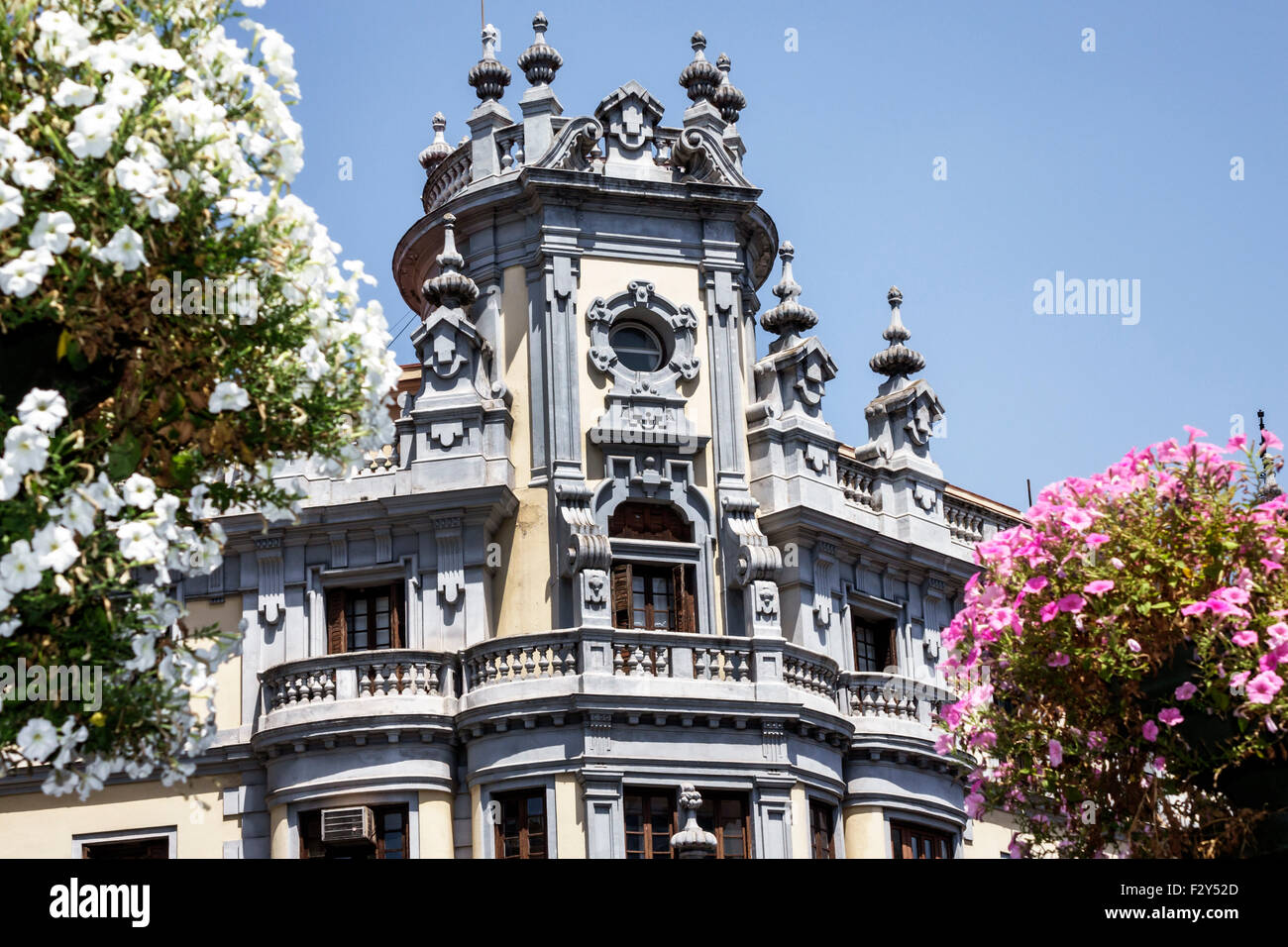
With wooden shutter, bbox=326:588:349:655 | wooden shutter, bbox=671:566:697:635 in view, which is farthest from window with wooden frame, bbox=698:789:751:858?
wooden shutter, bbox=326:588:349:655

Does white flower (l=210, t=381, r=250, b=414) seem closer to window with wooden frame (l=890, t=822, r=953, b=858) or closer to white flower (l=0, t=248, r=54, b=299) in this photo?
white flower (l=0, t=248, r=54, b=299)

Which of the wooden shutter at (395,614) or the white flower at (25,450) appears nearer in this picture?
the white flower at (25,450)

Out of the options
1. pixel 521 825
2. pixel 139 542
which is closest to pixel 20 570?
pixel 139 542

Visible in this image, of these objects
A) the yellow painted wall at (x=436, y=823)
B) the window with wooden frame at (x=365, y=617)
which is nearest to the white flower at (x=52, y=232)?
the yellow painted wall at (x=436, y=823)

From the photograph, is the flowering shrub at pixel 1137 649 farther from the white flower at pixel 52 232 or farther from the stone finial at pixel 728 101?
the stone finial at pixel 728 101

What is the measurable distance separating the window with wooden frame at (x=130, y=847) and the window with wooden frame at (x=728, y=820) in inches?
330

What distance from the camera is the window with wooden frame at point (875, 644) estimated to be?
34312 millimetres

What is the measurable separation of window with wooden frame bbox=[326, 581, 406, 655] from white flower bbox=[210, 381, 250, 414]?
60.8 feet

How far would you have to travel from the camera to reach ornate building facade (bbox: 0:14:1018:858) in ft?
99.0

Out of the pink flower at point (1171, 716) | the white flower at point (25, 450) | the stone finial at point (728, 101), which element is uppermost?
the stone finial at point (728, 101)

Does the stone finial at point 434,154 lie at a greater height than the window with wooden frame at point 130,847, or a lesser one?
greater

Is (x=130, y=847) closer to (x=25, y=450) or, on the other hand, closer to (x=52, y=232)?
(x=25, y=450)
